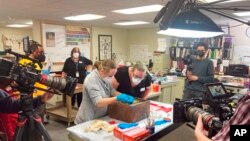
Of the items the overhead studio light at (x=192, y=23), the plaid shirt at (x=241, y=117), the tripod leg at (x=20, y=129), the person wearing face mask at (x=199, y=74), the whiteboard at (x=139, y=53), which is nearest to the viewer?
the plaid shirt at (x=241, y=117)

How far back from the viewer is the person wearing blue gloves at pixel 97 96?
6.33ft

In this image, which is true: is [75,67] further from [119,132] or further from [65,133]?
[119,132]

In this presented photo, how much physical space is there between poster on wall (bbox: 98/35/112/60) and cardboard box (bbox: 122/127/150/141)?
527 centimetres

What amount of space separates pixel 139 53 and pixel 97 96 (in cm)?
559

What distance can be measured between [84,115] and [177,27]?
1.19m

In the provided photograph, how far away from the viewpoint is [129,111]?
1944mm

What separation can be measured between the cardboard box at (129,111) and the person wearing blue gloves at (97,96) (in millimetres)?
57

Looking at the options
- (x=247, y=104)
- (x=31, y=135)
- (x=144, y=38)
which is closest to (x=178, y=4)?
(x=247, y=104)

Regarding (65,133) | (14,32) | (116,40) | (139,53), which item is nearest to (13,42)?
(14,32)

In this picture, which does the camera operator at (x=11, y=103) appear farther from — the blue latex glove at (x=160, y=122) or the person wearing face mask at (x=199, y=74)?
the person wearing face mask at (x=199, y=74)

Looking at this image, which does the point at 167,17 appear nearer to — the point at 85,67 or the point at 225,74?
the point at 85,67

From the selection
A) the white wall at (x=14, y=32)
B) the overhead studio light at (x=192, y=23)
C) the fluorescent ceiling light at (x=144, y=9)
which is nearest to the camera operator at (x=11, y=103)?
the overhead studio light at (x=192, y=23)

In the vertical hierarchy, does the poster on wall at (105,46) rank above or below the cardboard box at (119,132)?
above

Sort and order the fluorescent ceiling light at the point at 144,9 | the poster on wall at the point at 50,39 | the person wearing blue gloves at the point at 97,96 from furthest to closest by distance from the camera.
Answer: the poster on wall at the point at 50,39 < the fluorescent ceiling light at the point at 144,9 < the person wearing blue gloves at the point at 97,96
